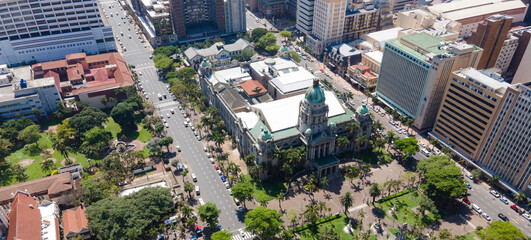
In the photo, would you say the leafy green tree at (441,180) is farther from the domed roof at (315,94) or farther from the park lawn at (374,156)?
the domed roof at (315,94)

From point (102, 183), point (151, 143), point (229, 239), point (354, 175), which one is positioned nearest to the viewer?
point (229, 239)

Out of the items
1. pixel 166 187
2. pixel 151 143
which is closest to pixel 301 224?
pixel 166 187

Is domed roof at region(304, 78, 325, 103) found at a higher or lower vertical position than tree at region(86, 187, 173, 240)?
higher

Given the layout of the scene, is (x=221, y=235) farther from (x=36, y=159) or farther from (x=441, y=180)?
(x=36, y=159)

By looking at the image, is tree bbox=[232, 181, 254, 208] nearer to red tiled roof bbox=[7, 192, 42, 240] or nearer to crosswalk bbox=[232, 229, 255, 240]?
crosswalk bbox=[232, 229, 255, 240]

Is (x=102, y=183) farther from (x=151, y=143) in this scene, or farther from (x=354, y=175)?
(x=354, y=175)

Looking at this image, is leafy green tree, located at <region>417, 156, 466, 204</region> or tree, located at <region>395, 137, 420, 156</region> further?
tree, located at <region>395, 137, 420, 156</region>

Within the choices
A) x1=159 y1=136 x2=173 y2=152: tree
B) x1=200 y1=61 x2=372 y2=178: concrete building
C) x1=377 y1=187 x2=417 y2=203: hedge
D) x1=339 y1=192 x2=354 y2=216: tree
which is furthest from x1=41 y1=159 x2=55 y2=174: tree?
x1=377 y1=187 x2=417 y2=203: hedge
